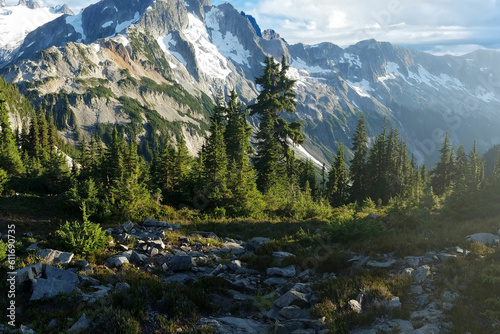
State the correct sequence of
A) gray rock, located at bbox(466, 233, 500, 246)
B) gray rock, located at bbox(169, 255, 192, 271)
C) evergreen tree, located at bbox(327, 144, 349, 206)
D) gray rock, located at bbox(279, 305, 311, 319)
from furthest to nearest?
1. evergreen tree, located at bbox(327, 144, 349, 206)
2. gray rock, located at bbox(466, 233, 500, 246)
3. gray rock, located at bbox(169, 255, 192, 271)
4. gray rock, located at bbox(279, 305, 311, 319)

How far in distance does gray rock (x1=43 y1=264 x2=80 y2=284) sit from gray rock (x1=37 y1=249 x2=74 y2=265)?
3.33 feet

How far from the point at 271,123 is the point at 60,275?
25362 mm

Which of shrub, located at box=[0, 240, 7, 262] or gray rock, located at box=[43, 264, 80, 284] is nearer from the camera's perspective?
gray rock, located at box=[43, 264, 80, 284]

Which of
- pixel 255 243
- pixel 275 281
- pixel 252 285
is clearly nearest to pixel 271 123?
pixel 255 243

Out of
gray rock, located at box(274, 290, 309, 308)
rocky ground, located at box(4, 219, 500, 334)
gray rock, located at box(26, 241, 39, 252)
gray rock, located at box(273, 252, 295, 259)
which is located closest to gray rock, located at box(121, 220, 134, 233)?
rocky ground, located at box(4, 219, 500, 334)

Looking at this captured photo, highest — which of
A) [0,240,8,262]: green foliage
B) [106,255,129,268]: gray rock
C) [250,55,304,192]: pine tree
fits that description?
[250,55,304,192]: pine tree

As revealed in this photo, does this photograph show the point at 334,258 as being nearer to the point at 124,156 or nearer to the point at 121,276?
the point at 121,276

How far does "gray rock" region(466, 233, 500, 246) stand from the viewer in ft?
37.6

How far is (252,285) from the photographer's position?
10.3 meters

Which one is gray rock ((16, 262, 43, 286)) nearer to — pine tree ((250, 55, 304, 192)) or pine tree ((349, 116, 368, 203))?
pine tree ((250, 55, 304, 192))

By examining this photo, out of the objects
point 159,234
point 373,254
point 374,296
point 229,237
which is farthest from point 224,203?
point 374,296

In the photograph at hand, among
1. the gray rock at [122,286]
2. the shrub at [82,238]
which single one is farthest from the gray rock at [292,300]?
the shrub at [82,238]

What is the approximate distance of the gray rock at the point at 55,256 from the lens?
32.7ft

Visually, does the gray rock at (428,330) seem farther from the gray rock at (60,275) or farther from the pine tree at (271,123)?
the pine tree at (271,123)
